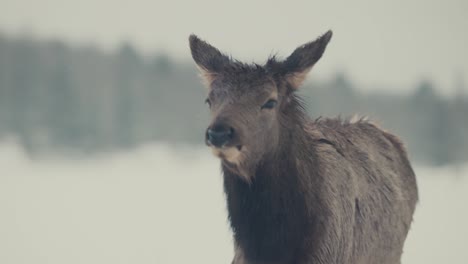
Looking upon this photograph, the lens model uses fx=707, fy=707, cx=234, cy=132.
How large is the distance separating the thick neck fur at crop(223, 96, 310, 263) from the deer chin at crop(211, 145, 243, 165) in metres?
0.35

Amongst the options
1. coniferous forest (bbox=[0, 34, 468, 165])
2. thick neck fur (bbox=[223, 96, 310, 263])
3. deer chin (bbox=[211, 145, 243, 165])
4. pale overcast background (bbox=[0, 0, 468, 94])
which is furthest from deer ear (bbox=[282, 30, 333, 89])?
coniferous forest (bbox=[0, 34, 468, 165])

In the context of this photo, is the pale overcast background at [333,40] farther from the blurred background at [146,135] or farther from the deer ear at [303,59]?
the deer ear at [303,59]

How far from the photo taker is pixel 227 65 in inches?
236

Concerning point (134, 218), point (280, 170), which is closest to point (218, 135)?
point (280, 170)

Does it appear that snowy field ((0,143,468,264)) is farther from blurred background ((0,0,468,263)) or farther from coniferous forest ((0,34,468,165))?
coniferous forest ((0,34,468,165))

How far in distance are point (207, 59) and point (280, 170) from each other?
→ 48.8 inches

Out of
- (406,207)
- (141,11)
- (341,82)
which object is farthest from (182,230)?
(141,11)

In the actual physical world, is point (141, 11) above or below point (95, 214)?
above

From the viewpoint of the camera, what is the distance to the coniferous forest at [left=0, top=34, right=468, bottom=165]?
4269 centimetres

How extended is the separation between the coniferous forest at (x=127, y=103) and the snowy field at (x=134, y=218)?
1348cm

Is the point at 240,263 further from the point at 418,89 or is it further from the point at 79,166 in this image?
the point at 418,89

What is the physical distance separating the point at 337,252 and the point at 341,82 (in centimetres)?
4578

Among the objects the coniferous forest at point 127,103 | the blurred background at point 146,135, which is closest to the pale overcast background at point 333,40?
the blurred background at point 146,135

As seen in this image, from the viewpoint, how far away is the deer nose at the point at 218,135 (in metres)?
5.05
